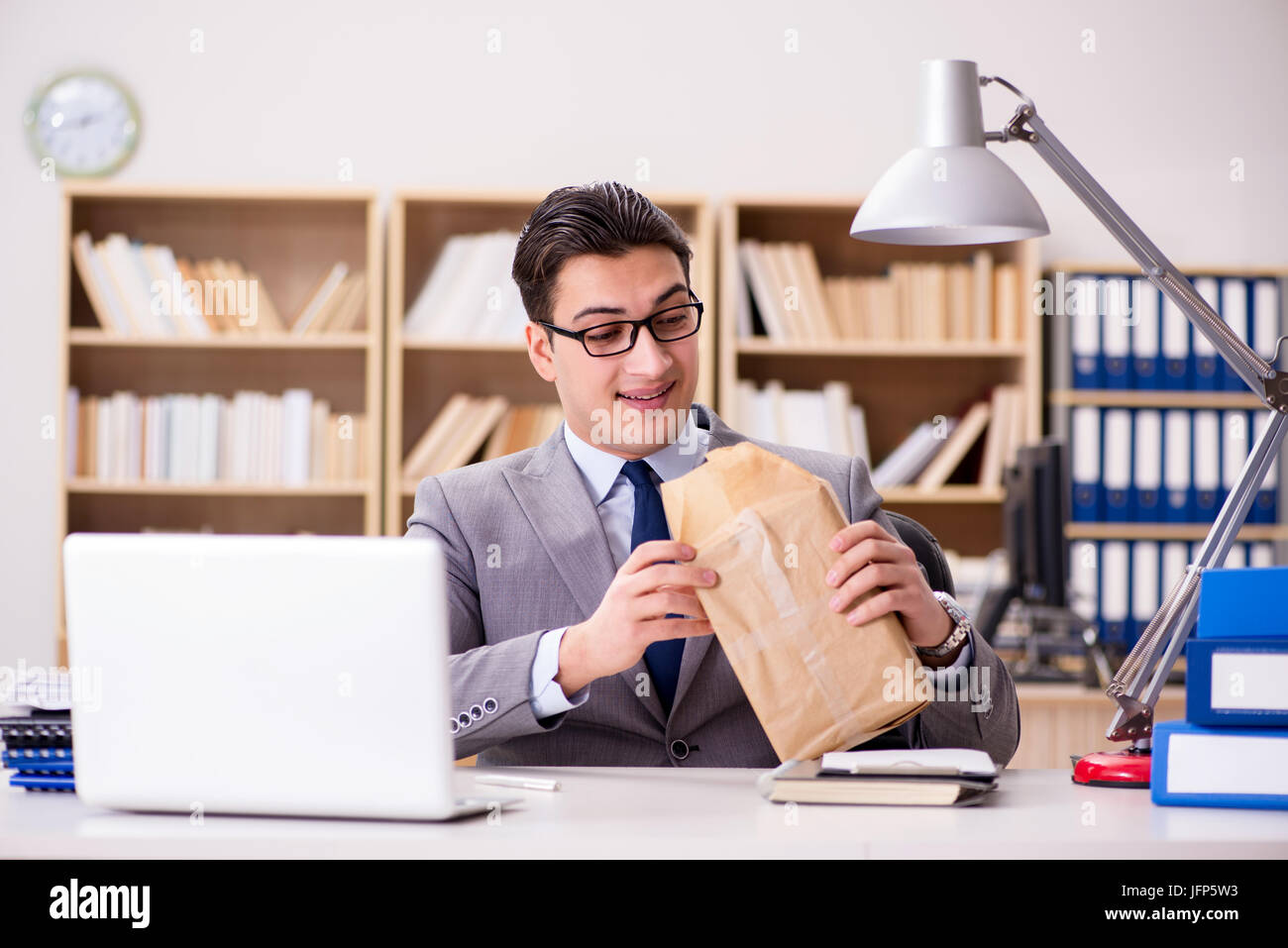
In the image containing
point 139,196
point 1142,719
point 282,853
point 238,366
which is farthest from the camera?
point 238,366

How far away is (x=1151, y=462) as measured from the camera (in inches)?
145

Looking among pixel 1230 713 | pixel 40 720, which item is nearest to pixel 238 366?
pixel 40 720

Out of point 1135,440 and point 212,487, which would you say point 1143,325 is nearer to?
point 1135,440

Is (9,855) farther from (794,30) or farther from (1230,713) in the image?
(794,30)

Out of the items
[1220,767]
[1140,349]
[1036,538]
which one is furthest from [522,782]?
[1140,349]

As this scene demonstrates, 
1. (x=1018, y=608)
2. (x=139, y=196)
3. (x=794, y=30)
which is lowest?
(x=1018, y=608)

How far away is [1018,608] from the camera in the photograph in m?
3.60

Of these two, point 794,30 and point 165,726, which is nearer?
point 165,726

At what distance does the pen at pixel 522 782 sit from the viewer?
1.27m

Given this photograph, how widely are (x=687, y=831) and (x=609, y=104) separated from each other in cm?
326

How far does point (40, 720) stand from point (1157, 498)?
3171 mm

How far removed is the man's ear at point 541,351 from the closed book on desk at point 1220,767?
922 mm

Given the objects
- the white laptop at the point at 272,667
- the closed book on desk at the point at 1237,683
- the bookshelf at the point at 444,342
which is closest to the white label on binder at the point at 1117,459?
the bookshelf at the point at 444,342
